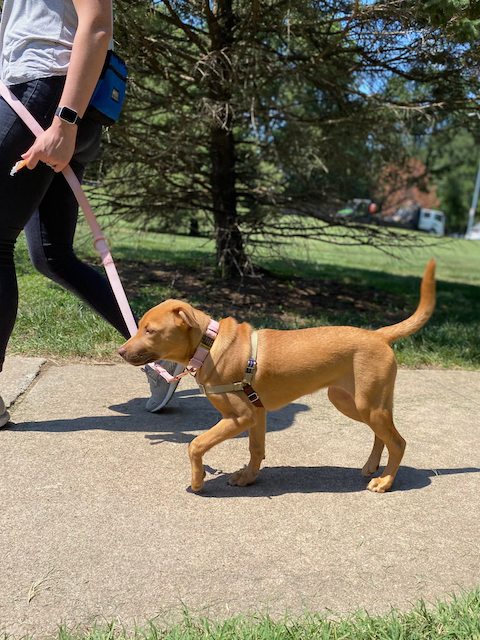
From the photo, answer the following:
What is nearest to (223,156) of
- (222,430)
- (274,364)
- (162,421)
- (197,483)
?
(162,421)

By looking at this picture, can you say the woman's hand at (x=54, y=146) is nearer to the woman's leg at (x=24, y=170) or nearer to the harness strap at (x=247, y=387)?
the woman's leg at (x=24, y=170)

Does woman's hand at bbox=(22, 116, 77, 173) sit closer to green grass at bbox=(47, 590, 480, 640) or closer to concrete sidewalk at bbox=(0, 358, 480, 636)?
concrete sidewalk at bbox=(0, 358, 480, 636)

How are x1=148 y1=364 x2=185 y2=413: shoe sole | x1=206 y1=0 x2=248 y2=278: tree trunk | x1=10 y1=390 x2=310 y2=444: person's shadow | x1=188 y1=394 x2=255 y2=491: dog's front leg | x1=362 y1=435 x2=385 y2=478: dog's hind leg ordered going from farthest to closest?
x1=206 y1=0 x2=248 y2=278: tree trunk
x1=148 y1=364 x2=185 y2=413: shoe sole
x1=10 y1=390 x2=310 y2=444: person's shadow
x1=362 y1=435 x2=385 y2=478: dog's hind leg
x1=188 y1=394 x2=255 y2=491: dog's front leg

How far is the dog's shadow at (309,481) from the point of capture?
2906 mm

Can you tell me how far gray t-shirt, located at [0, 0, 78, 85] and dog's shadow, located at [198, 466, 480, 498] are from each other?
206 centimetres

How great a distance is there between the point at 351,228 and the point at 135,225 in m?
2.56

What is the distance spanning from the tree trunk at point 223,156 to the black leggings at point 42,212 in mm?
3054

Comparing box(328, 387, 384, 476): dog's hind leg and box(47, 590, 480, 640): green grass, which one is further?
box(328, 387, 384, 476): dog's hind leg

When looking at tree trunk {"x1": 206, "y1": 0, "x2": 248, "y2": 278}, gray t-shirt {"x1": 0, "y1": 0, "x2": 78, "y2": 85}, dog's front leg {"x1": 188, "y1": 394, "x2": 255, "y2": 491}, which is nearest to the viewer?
dog's front leg {"x1": 188, "y1": 394, "x2": 255, "y2": 491}

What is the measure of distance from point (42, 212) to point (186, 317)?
3.81 ft

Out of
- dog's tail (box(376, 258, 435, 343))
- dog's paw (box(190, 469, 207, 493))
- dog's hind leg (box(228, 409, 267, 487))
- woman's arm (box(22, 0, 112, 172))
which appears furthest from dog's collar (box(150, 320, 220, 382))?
woman's arm (box(22, 0, 112, 172))

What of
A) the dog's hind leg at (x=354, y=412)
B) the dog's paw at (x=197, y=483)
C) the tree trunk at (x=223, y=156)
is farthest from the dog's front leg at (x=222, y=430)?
the tree trunk at (x=223, y=156)

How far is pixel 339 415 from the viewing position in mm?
3932

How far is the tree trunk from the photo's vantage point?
246 inches
